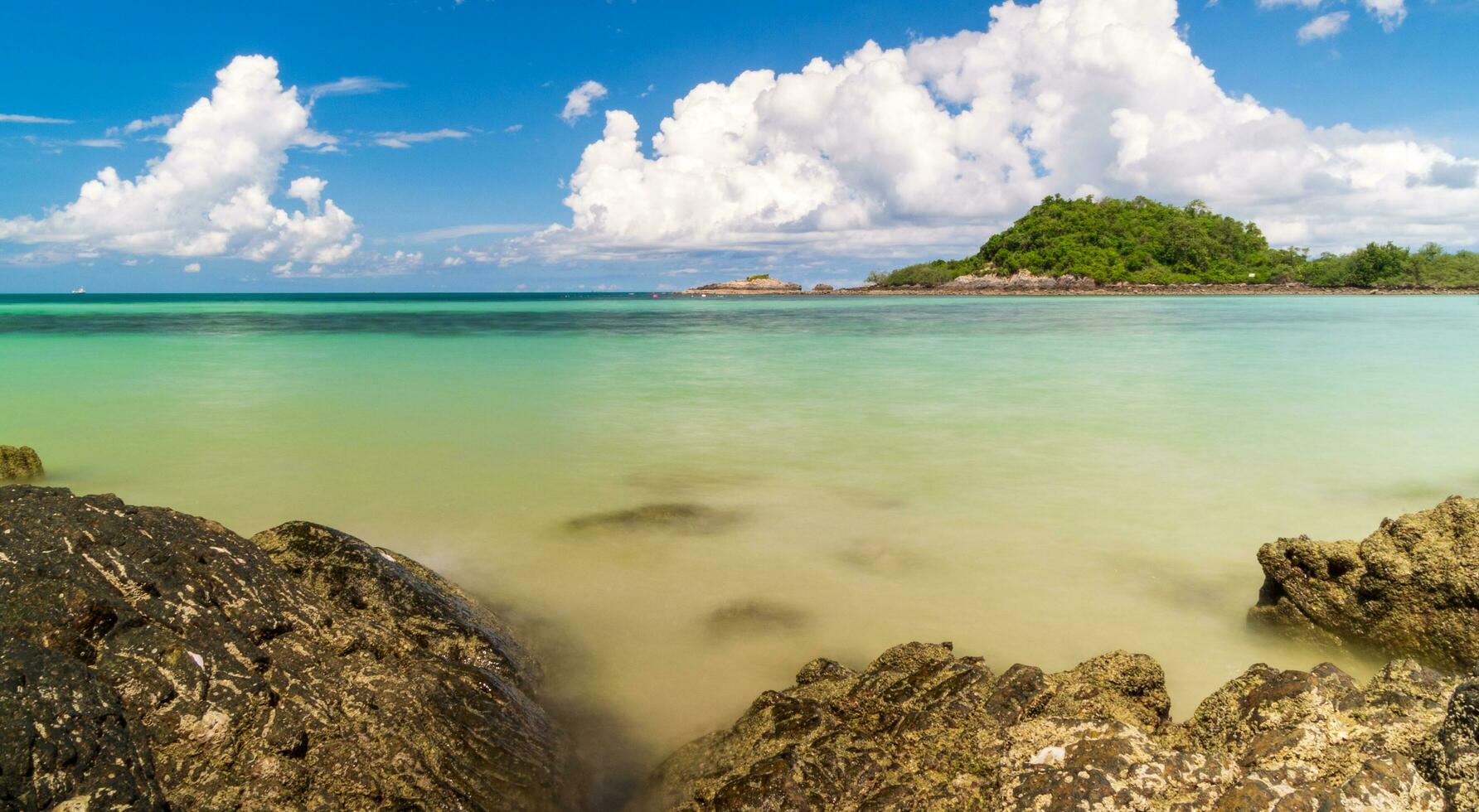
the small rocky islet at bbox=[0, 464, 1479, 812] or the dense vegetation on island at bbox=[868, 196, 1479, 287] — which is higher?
the dense vegetation on island at bbox=[868, 196, 1479, 287]

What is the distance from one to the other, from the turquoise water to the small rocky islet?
2.25 ft

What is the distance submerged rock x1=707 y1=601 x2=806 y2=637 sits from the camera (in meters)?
4.38

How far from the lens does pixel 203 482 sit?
761cm

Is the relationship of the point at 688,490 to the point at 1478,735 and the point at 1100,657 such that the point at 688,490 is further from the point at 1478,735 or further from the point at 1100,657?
the point at 1478,735

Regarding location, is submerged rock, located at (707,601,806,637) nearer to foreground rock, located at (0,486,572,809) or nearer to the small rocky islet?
the small rocky islet

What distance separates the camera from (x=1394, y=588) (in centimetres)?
389

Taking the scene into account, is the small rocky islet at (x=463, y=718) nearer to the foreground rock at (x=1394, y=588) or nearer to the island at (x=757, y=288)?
the foreground rock at (x=1394, y=588)

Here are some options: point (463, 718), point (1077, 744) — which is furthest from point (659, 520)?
point (1077, 744)

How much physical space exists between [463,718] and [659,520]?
3.46 meters

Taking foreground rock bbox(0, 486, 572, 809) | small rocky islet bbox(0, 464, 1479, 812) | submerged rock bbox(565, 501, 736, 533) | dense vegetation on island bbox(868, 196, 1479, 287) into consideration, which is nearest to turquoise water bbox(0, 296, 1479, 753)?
submerged rock bbox(565, 501, 736, 533)

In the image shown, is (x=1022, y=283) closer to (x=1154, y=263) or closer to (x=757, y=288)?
(x=1154, y=263)

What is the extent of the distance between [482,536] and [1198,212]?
12315 centimetres

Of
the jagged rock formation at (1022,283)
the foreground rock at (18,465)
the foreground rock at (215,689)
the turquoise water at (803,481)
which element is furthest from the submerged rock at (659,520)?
the jagged rock formation at (1022,283)

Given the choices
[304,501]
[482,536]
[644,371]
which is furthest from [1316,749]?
[644,371]
